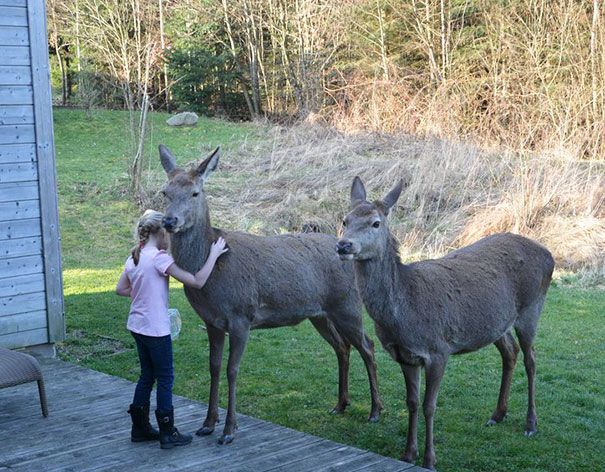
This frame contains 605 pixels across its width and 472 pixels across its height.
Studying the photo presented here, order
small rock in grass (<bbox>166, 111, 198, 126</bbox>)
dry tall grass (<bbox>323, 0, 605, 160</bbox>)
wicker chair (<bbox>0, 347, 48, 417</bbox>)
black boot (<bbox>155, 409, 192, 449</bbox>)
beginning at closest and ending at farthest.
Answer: black boot (<bbox>155, 409, 192, 449</bbox>) → wicker chair (<bbox>0, 347, 48, 417</bbox>) → dry tall grass (<bbox>323, 0, 605, 160</bbox>) → small rock in grass (<bbox>166, 111, 198, 126</bbox>)

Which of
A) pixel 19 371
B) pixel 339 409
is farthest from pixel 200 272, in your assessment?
pixel 339 409

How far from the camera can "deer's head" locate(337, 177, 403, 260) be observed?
5441 mm

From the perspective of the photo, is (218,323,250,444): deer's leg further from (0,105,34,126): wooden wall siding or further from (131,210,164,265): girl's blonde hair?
(0,105,34,126): wooden wall siding

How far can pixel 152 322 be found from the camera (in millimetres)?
5383

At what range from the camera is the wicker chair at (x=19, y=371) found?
5961 millimetres

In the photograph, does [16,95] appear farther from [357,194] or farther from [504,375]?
[504,375]

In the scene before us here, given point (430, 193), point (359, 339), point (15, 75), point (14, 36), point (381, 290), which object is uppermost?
point (14, 36)

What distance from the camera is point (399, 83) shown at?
22.7 metres

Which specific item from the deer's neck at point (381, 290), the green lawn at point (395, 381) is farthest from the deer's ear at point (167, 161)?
the green lawn at point (395, 381)

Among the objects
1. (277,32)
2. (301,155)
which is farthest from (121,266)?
(277,32)

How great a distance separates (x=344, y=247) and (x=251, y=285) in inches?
42.5

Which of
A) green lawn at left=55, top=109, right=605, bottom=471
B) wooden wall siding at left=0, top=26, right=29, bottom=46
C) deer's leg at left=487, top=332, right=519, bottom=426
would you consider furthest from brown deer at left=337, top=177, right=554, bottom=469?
wooden wall siding at left=0, top=26, right=29, bottom=46

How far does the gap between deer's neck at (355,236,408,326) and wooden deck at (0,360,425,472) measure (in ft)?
3.22

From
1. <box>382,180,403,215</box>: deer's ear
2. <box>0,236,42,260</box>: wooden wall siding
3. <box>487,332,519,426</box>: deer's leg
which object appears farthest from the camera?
<box>0,236,42,260</box>: wooden wall siding
